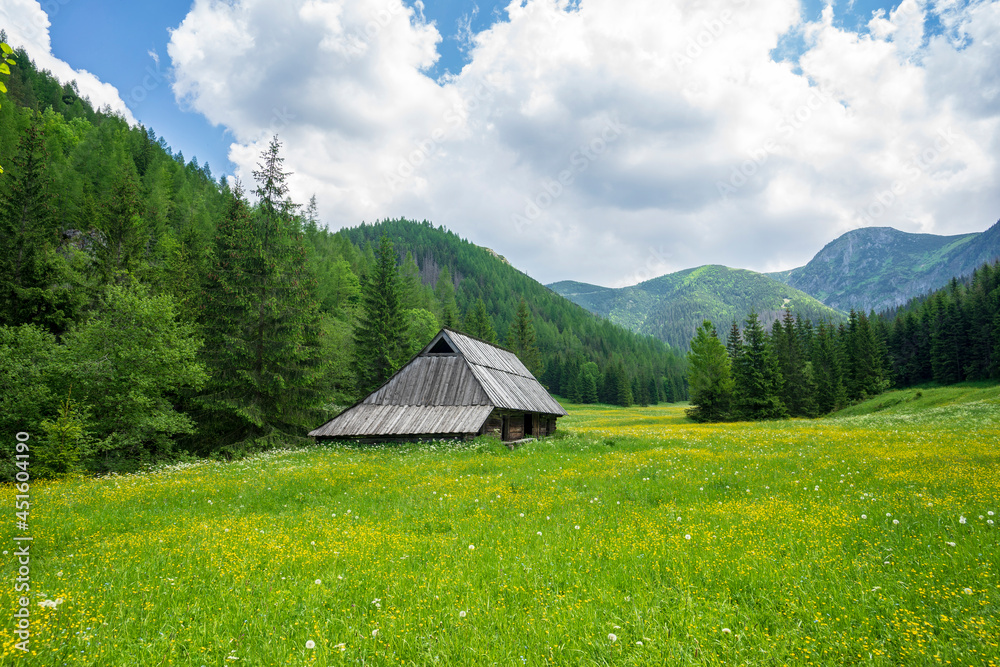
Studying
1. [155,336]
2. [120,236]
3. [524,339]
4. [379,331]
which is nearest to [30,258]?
[120,236]

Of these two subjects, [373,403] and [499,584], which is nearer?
[499,584]

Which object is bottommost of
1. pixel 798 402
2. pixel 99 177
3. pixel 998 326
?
pixel 798 402

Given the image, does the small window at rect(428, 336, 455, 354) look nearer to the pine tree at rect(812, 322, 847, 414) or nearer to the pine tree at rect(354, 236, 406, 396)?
the pine tree at rect(354, 236, 406, 396)

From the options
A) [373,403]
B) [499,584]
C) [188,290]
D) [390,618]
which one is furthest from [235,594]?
[188,290]

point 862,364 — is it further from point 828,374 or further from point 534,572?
point 534,572

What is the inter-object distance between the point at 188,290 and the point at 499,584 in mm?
39208

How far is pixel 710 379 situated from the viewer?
212ft

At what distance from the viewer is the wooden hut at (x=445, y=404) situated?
993 inches

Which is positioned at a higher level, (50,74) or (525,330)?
(50,74)

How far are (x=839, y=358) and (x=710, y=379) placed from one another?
111 ft

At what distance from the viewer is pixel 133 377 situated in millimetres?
24641

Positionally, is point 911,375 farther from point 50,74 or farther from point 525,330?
point 50,74

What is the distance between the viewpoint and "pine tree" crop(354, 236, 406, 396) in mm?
46125

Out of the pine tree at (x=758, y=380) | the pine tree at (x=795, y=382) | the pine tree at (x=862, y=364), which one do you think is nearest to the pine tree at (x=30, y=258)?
the pine tree at (x=758, y=380)
